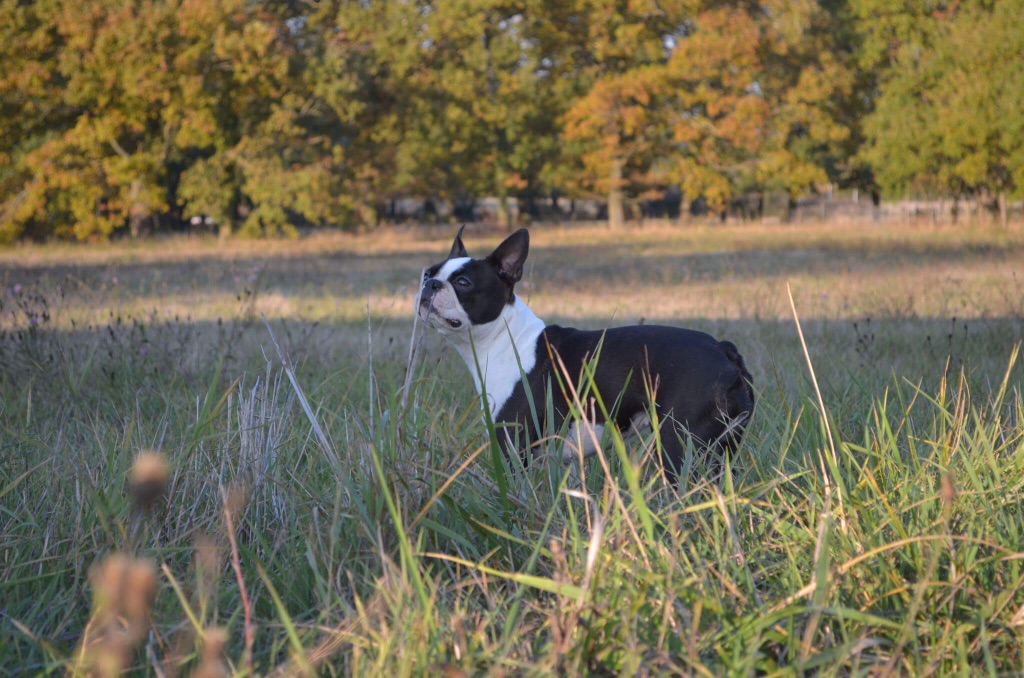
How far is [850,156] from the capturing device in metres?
42.9

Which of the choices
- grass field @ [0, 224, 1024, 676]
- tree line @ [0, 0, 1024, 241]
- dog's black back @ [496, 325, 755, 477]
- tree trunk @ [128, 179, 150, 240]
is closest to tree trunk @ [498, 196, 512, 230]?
tree line @ [0, 0, 1024, 241]

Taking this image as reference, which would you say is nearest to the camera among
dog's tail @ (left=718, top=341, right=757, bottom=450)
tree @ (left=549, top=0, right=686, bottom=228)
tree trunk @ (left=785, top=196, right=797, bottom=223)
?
dog's tail @ (left=718, top=341, right=757, bottom=450)

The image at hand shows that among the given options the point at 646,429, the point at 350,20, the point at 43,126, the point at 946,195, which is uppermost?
the point at 350,20

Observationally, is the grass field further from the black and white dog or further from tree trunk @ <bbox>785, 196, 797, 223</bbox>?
tree trunk @ <bbox>785, 196, 797, 223</bbox>

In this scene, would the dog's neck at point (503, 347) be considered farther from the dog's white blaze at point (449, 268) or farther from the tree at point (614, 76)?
the tree at point (614, 76)

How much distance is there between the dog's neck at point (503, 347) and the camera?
3.75 meters

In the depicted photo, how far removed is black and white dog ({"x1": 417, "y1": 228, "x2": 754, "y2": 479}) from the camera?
3406 millimetres

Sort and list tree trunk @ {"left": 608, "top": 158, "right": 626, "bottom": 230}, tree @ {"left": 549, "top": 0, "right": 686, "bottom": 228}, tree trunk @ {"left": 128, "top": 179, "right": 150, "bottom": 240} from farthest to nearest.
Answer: tree trunk @ {"left": 608, "top": 158, "right": 626, "bottom": 230} < tree @ {"left": 549, "top": 0, "right": 686, "bottom": 228} < tree trunk @ {"left": 128, "top": 179, "right": 150, "bottom": 240}

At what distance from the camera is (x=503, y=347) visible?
12.7ft

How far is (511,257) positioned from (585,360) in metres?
0.75

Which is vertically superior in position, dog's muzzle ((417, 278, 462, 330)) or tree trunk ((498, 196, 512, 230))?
dog's muzzle ((417, 278, 462, 330))

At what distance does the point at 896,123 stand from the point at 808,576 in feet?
107

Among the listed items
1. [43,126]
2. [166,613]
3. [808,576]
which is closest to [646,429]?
[808,576]

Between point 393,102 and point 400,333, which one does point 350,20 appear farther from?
point 400,333
